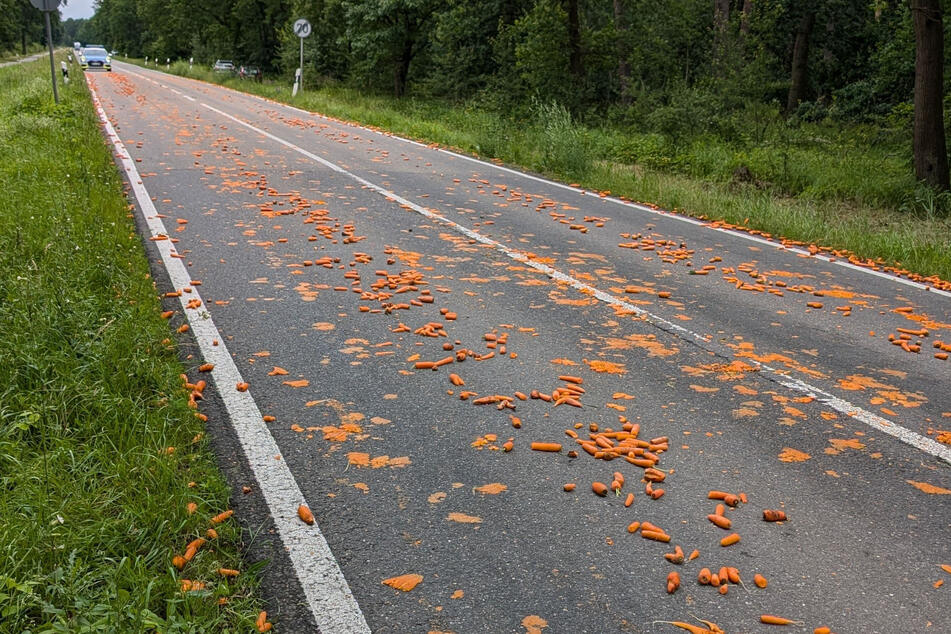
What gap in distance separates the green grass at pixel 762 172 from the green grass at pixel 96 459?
7.47 meters

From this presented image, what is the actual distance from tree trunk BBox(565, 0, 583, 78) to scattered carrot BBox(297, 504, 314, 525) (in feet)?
69.3

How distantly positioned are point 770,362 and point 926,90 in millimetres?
9553

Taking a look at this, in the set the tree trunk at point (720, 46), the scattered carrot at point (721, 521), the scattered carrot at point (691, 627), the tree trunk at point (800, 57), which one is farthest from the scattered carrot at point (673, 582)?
the tree trunk at point (800, 57)

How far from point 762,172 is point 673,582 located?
40.1 feet

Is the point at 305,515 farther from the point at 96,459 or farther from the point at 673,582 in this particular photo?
the point at 673,582

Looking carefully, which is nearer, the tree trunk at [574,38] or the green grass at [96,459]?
the green grass at [96,459]

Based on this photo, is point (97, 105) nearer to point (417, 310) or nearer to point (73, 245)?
point (73, 245)

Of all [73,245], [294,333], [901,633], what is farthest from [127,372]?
[901,633]

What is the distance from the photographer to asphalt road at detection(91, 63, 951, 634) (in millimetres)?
2748

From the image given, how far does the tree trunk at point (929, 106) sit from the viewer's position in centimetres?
1164

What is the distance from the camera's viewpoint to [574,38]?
72.3ft

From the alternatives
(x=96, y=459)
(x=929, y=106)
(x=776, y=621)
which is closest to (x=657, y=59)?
(x=929, y=106)

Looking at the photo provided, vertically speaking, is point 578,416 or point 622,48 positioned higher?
point 622,48

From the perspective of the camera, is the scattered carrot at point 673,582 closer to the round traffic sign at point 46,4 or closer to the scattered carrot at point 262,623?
the scattered carrot at point 262,623
